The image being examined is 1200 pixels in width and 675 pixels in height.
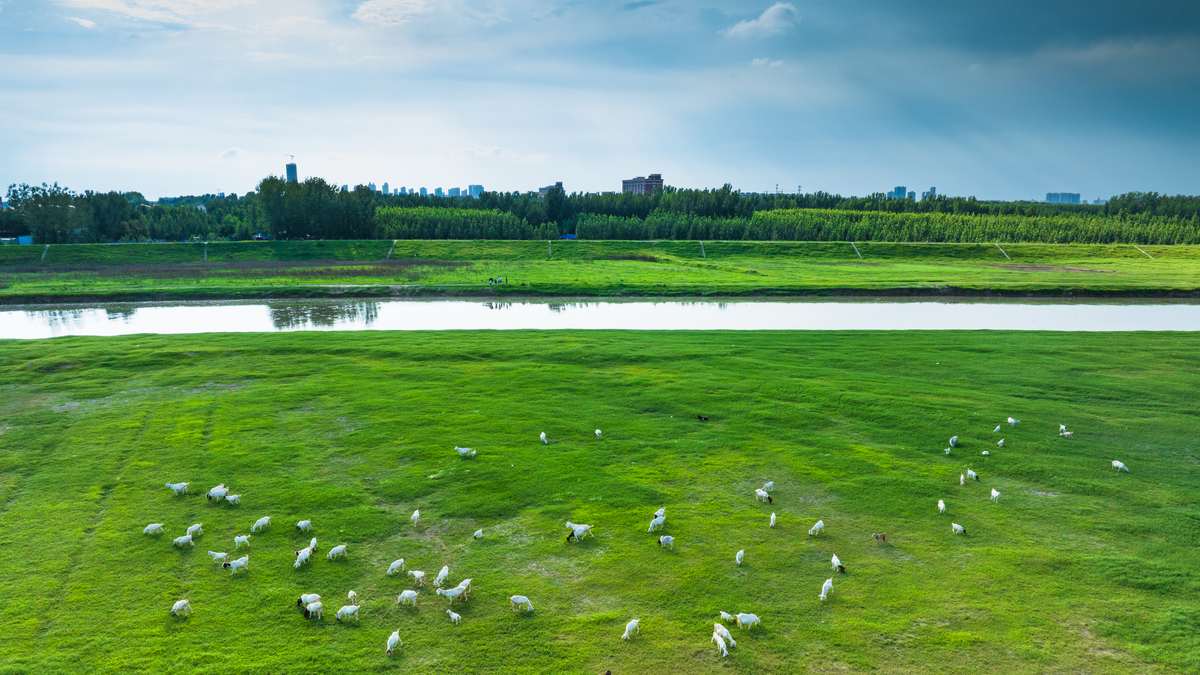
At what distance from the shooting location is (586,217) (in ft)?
408

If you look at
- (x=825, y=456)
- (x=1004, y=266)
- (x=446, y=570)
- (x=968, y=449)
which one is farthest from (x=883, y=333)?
(x=1004, y=266)

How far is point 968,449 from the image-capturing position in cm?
1883

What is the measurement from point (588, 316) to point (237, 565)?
36.8 m

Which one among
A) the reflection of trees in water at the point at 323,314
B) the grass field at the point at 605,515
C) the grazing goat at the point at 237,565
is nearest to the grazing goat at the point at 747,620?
the grass field at the point at 605,515

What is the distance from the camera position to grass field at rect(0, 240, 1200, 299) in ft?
195

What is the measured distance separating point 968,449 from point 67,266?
3697 inches

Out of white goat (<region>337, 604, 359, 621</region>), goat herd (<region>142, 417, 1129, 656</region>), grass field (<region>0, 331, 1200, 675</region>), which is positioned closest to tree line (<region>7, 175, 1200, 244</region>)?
grass field (<region>0, 331, 1200, 675</region>)

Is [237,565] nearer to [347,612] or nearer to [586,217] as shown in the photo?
[347,612]

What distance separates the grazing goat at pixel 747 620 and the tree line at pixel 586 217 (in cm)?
9925

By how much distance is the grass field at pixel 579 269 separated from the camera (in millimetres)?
59562

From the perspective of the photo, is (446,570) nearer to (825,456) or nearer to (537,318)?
(825,456)

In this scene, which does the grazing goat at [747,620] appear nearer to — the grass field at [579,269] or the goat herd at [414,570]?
the goat herd at [414,570]

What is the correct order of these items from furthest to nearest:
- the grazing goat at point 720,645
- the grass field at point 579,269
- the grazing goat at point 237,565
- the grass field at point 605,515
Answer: the grass field at point 579,269
the grazing goat at point 237,565
the grass field at point 605,515
the grazing goat at point 720,645

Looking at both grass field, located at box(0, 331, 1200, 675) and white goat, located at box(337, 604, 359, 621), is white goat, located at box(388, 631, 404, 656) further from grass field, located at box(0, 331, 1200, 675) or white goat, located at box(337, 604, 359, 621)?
white goat, located at box(337, 604, 359, 621)
